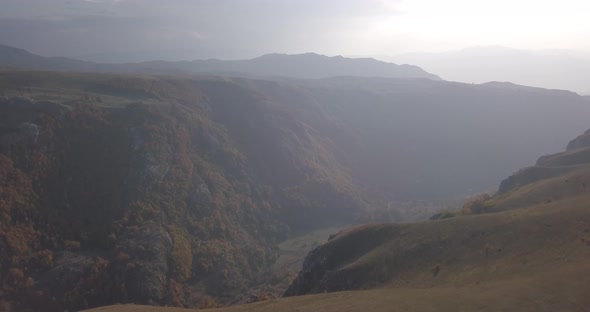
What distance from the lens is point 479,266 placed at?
4228 centimetres

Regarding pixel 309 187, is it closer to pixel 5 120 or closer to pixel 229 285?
pixel 229 285

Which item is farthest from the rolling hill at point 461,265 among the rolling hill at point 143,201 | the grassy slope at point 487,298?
the rolling hill at point 143,201

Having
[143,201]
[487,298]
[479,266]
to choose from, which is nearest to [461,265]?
[479,266]

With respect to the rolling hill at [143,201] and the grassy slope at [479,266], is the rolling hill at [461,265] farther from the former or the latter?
the rolling hill at [143,201]

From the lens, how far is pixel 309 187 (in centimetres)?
16388

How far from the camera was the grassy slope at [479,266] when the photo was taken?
103 feet

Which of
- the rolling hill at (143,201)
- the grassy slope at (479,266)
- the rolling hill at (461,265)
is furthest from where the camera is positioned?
the rolling hill at (143,201)

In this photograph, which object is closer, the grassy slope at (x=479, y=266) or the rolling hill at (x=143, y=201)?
the grassy slope at (x=479, y=266)

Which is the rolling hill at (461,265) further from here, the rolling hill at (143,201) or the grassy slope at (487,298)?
the rolling hill at (143,201)

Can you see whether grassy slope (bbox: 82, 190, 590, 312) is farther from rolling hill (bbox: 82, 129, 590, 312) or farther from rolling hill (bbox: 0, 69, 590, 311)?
rolling hill (bbox: 0, 69, 590, 311)

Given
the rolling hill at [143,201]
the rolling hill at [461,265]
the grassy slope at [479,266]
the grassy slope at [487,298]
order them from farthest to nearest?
1. the rolling hill at [143,201]
2. the rolling hill at [461,265]
3. the grassy slope at [479,266]
4. the grassy slope at [487,298]

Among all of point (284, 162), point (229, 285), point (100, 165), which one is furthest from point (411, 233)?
point (284, 162)

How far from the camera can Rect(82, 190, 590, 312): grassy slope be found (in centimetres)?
3131

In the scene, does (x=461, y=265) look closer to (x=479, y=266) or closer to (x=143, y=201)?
(x=479, y=266)
